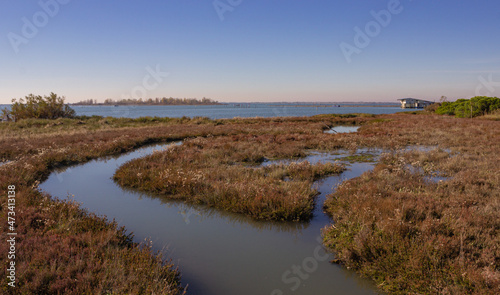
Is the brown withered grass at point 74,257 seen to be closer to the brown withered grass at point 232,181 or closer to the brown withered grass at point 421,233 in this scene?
the brown withered grass at point 232,181

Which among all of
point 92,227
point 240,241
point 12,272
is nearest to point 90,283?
point 12,272

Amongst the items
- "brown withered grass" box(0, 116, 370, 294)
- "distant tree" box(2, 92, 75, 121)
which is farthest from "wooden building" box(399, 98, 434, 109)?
"brown withered grass" box(0, 116, 370, 294)

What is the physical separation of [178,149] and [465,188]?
49.4ft

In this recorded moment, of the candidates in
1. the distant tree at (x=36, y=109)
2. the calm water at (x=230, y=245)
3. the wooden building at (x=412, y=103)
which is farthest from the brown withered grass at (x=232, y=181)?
the wooden building at (x=412, y=103)

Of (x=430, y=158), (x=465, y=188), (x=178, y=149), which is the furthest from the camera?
(x=178, y=149)

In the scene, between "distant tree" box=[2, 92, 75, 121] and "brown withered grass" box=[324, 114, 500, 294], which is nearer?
"brown withered grass" box=[324, 114, 500, 294]

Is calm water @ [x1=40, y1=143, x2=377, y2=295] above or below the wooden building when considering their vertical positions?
below

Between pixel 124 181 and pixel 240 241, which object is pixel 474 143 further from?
pixel 124 181

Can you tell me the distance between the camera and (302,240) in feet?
22.3

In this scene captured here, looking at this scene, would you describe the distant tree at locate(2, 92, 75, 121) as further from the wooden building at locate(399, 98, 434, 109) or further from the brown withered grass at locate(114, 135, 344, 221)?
the wooden building at locate(399, 98, 434, 109)

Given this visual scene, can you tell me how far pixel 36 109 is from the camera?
45.5 m

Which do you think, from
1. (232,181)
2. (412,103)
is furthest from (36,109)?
(412,103)

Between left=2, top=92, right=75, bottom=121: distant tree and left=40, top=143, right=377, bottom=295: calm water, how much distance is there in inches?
1759

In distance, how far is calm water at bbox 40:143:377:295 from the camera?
5.09 metres
